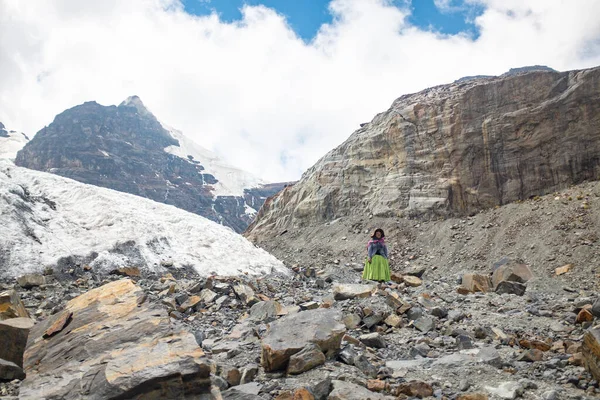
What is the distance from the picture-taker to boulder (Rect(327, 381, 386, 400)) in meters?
4.34

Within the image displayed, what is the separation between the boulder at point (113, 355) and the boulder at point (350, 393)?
61.2 inches

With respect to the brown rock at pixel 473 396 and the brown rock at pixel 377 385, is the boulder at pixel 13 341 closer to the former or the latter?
the brown rock at pixel 377 385

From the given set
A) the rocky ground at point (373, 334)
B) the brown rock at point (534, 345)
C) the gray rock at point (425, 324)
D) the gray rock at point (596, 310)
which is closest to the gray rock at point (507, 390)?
the rocky ground at point (373, 334)

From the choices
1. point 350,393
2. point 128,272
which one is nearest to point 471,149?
point 128,272

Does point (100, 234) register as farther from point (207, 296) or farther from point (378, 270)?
point (378, 270)

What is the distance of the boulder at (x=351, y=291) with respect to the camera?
9391 millimetres

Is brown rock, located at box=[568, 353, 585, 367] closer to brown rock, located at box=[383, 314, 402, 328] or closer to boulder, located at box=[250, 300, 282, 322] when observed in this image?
brown rock, located at box=[383, 314, 402, 328]

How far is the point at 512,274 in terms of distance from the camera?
493 inches

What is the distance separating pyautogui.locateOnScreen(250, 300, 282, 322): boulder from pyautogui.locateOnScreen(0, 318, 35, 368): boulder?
14.2ft

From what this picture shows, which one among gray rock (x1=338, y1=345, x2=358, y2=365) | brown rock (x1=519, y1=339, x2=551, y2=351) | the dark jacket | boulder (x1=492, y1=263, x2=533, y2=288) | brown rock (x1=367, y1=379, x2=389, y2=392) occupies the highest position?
the dark jacket

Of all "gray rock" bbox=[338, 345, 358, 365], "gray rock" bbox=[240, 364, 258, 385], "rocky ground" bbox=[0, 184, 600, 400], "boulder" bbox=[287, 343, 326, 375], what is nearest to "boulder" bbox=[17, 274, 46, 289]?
"rocky ground" bbox=[0, 184, 600, 400]

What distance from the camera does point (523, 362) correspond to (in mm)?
5383

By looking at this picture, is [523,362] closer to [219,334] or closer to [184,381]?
[184,381]

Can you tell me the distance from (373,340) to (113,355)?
4240 mm
